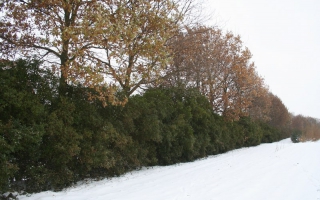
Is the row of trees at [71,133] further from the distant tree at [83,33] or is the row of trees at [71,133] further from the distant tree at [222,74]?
the distant tree at [222,74]

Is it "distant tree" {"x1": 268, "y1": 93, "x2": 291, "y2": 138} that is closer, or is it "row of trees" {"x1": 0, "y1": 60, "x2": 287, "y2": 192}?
"row of trees" {"x1": 0, "y1": 60, "x2": 287, "y2": 192}

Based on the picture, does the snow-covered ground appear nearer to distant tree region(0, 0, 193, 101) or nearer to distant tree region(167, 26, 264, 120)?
distant tree region(0, 0, 193, 101)

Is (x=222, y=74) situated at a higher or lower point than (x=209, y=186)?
higher

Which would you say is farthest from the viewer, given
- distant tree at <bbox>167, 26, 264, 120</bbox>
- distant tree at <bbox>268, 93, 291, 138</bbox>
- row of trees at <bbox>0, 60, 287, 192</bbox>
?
distant tree at <bbox>268, 93, 291, 138</bbox>

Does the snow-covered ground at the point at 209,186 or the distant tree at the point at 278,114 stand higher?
the distant tree at the point at 278,114

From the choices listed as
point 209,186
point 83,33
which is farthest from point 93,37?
point 209,186

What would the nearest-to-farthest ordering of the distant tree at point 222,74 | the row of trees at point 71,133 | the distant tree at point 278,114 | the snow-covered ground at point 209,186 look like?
the row of trees at point 71,133, the snow-covered ground at point 209,186, the distant tree at point 222,74, the distant tree at point 278,114

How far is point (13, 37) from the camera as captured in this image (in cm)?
768

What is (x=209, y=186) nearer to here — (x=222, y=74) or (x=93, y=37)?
(x=93, y=37)

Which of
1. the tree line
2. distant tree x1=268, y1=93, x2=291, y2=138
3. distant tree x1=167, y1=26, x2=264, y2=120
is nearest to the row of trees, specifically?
the tree line

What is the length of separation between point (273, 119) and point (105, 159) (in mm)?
38041

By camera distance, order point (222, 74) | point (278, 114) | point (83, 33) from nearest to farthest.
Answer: point (83, 33) < point (222, 74) < point (278, 114)

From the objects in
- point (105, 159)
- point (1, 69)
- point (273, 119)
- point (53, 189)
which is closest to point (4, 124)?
point (1, 69)

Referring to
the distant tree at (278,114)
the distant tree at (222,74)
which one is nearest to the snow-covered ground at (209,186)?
the distant tree at (222,74)
